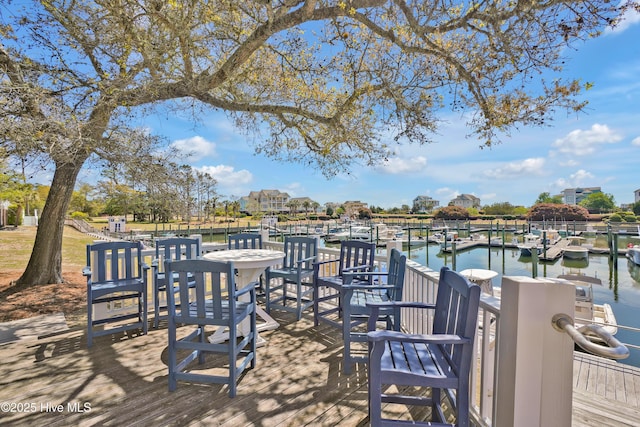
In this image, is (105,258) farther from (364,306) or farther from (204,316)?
(364,306)

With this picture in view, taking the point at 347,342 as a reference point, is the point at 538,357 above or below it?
above

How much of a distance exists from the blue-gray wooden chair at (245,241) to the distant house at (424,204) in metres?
67.8

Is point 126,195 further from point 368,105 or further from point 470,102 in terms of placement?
point 470,102

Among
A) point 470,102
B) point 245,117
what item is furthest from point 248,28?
point 470,102

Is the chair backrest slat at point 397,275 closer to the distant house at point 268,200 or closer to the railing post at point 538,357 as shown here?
the railing post at point 538,357

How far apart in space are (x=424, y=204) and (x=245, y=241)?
235 feet

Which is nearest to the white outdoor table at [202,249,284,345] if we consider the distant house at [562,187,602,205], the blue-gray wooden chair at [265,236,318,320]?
the blue-gray wooden chair at [265,236,318,320]

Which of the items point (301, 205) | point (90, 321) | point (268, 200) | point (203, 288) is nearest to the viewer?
point (203, 288)

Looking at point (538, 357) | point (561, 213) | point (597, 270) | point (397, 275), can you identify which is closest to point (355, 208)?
point (561, 213)

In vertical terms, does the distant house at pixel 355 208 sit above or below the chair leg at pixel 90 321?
above

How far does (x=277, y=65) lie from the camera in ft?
18.0

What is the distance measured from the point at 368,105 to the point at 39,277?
6326 mm

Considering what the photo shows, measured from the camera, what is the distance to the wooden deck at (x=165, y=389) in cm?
209

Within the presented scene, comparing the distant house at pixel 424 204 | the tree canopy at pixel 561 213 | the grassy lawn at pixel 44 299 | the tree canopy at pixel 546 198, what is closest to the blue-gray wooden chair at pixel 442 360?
the grassy lawn at pixel 44 299
